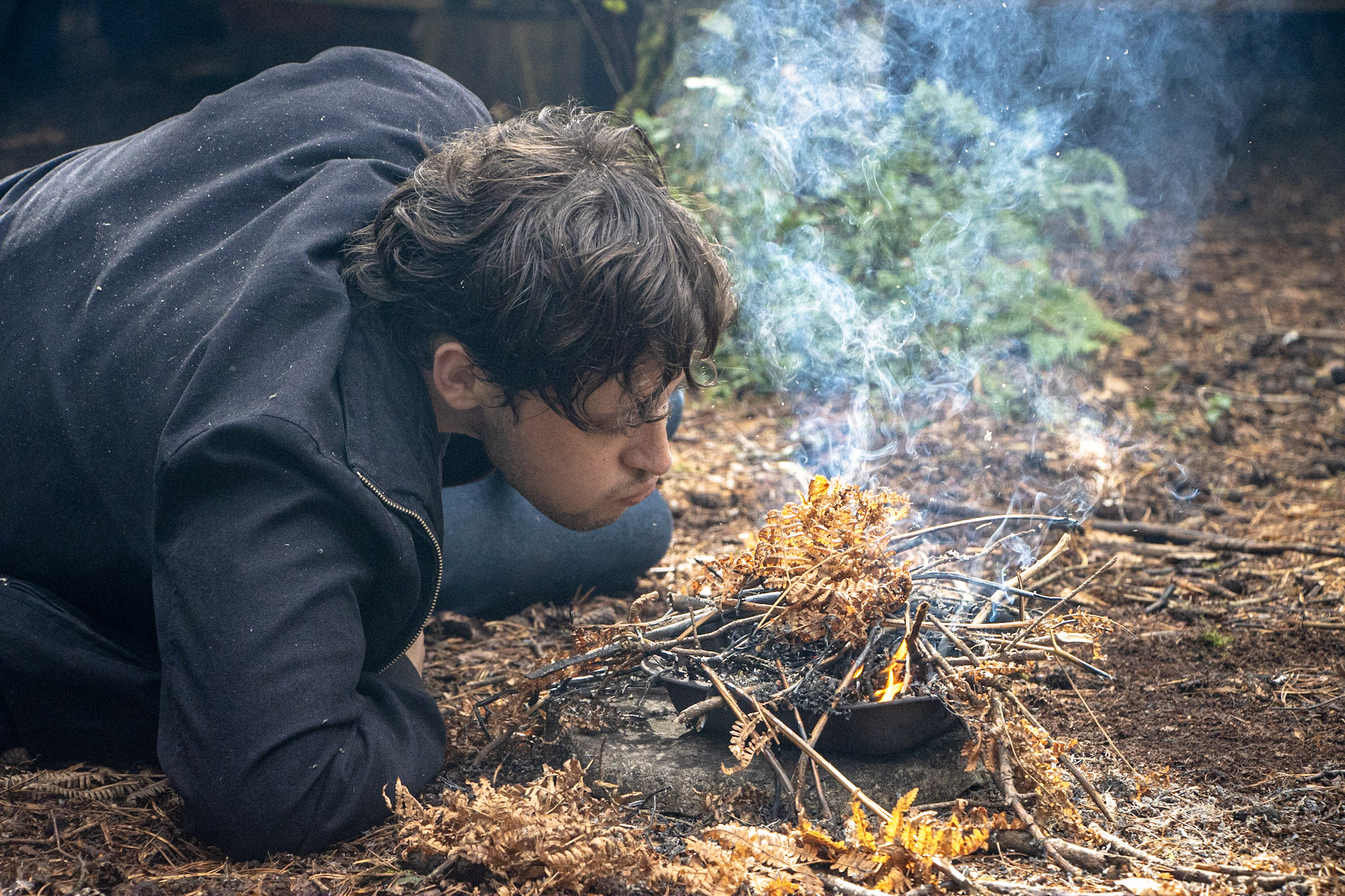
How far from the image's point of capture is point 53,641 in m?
2.12

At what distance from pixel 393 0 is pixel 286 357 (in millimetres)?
6187

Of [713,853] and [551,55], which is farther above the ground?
[551,55]

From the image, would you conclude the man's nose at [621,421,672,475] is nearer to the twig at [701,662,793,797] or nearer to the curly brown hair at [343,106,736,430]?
the curly brown hair at [343,106,736,430]

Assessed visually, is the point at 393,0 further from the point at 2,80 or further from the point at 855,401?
the point at 855,401

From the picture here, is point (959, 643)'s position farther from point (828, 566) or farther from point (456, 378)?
point (456, 378)

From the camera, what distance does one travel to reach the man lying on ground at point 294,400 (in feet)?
5.79

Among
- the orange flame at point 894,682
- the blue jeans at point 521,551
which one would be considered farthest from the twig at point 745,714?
the blue jeans at point 521,551

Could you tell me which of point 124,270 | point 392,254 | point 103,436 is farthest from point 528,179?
point 103,436

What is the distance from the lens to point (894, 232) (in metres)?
4.90

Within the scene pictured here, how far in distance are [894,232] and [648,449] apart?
10.2 feet

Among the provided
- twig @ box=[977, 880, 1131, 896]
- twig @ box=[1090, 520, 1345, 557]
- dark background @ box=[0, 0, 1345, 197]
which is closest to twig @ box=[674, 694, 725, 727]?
twig @ box=[977, 880, 1131, 896]

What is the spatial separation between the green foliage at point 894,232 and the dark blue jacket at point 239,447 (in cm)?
286

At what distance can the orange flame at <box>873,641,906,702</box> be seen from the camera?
79.0 inches

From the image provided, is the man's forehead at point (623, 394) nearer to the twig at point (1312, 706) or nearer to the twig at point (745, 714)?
the twig at point (745, 714)
